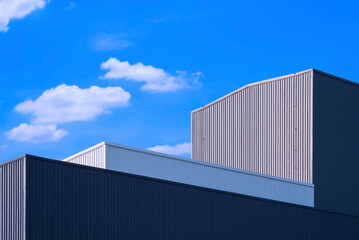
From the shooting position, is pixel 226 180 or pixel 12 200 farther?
pixel 226 180

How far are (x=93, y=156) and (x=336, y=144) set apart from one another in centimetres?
1580

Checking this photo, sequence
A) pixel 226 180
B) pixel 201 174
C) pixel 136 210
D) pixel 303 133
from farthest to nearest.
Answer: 1. pixel 303 133
2. pixel 226 180
3. pixel 201 174
4. pixel 136 210

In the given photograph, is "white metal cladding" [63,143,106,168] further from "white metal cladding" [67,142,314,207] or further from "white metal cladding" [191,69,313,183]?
"white metal cladding" [191,69,313,183]

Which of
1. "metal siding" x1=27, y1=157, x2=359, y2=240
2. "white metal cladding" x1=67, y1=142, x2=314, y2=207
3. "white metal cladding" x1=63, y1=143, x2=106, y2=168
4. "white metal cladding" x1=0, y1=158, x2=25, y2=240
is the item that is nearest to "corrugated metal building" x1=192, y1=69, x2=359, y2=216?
"white metal cladding" x1=67, y1=142, x2=314, y2=207

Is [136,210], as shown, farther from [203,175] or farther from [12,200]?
[203,175]

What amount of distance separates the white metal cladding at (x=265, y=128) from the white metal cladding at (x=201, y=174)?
167 centimetres

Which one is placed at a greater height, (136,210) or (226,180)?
(226,180)

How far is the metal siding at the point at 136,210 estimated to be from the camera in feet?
76.3

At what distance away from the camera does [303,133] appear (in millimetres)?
38031

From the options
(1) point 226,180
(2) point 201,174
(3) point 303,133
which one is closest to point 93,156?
(2) point 201,174

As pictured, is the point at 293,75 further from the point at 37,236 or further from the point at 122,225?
the point at 37,236

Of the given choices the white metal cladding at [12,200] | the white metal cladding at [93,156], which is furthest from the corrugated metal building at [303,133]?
the white metal cladding at [12,200]

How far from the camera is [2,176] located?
23828 millimetres

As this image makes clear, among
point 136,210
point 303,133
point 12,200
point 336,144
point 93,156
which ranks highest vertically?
point 303,133
